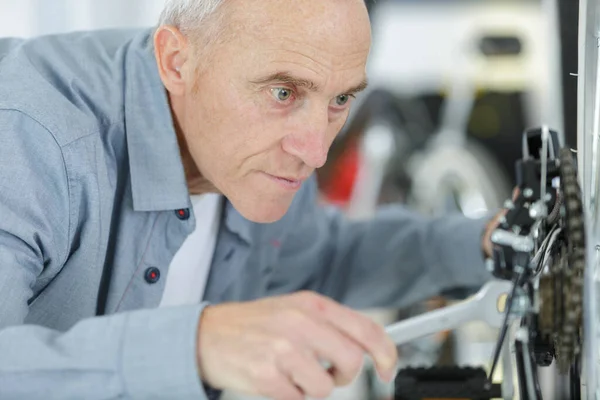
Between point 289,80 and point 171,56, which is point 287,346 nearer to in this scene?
point 289,80

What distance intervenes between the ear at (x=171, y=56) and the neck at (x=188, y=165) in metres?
0.04

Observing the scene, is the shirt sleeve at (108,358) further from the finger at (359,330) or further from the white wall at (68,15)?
the white wall at (68,15)

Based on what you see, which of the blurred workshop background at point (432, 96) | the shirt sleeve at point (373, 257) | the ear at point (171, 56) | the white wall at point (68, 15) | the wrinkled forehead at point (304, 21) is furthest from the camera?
the white wall at point (68, 15)

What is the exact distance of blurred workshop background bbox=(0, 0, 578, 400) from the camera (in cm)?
221

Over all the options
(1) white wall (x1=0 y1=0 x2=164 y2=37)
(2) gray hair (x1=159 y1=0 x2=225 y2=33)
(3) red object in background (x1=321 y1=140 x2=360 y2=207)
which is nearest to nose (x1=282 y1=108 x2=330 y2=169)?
(2) gray hair (x1=159 y1=0 x2=225 y2=33)

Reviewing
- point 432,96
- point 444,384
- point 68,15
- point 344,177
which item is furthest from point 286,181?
point 68,15

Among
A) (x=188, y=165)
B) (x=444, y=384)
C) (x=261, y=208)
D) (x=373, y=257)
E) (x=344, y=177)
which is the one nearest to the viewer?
(x=444, y=384)

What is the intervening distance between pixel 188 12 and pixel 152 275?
0.29 m

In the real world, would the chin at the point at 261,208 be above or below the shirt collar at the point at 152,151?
below

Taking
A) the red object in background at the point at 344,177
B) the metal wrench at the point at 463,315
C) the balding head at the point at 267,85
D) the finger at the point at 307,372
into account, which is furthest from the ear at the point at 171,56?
the red object in background at the point at 344,177

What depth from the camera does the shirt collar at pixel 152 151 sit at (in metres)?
0.99

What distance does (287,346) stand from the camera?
61 centimetres

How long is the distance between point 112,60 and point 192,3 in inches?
6.9

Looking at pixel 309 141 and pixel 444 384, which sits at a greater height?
pixel 309 141
